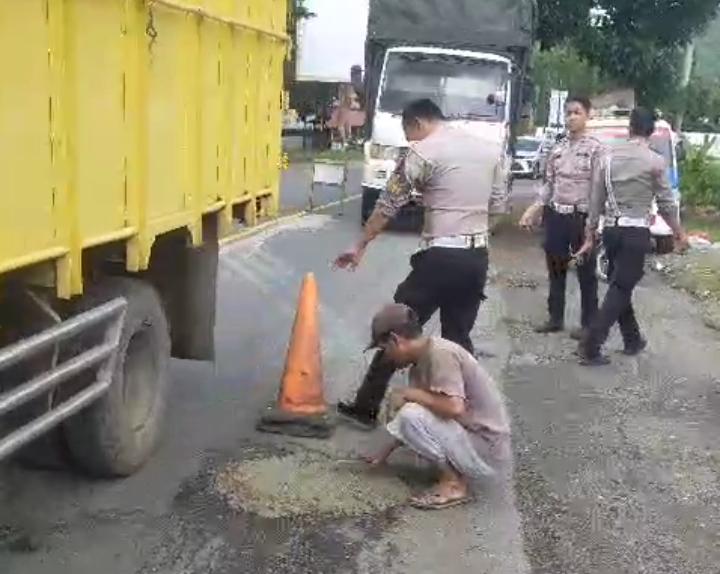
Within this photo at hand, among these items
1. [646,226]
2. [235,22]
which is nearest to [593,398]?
[646,226]

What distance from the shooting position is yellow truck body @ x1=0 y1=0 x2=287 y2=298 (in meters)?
4.16

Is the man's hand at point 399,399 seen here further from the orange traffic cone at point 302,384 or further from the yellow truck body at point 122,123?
the yellow truck body at point 122,123

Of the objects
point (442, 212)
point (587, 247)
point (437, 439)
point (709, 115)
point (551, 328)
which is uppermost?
point (442, 212)

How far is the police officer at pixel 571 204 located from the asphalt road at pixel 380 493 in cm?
81

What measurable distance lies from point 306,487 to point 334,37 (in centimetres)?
2184

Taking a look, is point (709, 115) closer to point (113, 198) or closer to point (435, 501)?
point (435, 501)

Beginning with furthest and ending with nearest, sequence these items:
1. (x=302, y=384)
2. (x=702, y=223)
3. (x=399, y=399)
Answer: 1. (x=702, y=223)
2. (x=302, y=384)
3. (x=399, y=399)

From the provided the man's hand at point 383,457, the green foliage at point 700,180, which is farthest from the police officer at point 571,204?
the green foliage at point 700,180

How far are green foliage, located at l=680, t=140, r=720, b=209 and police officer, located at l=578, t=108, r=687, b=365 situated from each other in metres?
13.5

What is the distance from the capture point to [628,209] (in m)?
8.80

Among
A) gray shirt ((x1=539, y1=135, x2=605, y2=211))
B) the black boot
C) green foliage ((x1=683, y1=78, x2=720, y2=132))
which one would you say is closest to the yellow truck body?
gray shirt ((x1=539, y1=135, x2=605, y2=211))

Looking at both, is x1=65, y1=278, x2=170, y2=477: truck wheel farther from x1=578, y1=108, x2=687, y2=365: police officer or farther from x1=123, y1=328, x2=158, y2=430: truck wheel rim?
x1=578, y1=108, x2=687, y2=365: police officer

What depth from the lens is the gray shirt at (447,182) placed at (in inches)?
262

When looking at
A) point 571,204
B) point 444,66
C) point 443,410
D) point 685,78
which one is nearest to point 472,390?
point 443,410
